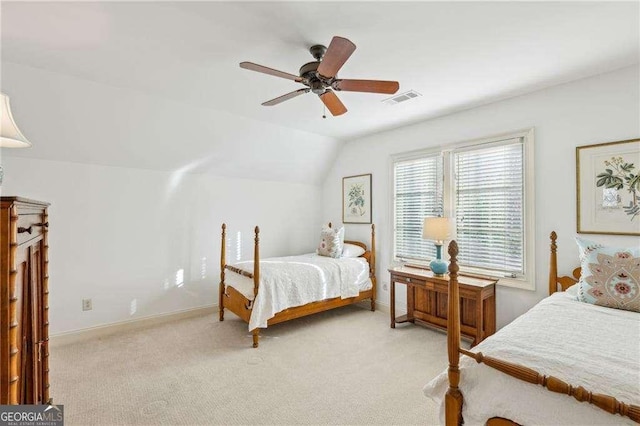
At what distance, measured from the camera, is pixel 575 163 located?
2.79 m

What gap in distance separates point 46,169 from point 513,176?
16.0 feet

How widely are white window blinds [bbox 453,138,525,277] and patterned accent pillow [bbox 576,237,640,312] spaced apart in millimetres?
870

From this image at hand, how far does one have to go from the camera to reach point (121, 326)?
360 cm

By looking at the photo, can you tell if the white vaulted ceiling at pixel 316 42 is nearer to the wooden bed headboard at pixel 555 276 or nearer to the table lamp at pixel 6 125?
the table lamp at pixel 6 125

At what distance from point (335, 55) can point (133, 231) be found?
3288mm

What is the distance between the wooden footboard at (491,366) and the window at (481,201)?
2052 mm

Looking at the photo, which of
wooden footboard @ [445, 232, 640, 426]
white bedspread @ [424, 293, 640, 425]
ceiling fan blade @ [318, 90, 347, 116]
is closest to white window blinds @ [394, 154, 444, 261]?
ceiling fan blade @ [318, 90, 347, 116]

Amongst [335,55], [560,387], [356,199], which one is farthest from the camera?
[356,199]

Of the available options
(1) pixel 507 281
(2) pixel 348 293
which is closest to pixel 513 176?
(1) pixel 507 281

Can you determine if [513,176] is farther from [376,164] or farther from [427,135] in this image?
[376,164]

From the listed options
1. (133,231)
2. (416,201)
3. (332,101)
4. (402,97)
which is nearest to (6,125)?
(332,101)

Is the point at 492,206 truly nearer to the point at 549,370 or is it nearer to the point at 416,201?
the point at 416,201

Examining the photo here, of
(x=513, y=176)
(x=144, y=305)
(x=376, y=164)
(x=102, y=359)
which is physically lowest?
(x=102, y=359)

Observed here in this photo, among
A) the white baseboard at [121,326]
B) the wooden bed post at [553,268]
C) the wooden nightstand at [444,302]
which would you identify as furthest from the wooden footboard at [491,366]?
the white baseboard at [121,326]
